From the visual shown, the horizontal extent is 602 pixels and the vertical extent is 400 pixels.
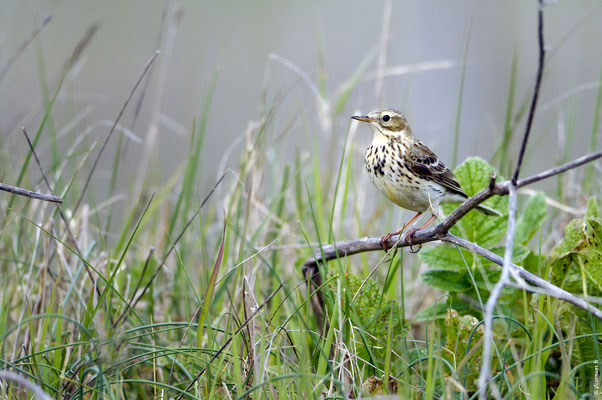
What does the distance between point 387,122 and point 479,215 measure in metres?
0.85

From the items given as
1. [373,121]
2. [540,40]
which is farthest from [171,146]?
[540,40]

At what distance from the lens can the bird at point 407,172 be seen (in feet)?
11.3

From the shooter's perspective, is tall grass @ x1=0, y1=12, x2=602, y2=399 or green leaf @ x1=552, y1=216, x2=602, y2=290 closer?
tall grass @ x1=0, y1=12, x2=602, y2=399

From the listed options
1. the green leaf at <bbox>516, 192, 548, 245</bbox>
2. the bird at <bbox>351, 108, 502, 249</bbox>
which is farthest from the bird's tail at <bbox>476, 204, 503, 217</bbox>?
the green leaf at <bbox>516, 192, 548, 245</bbox>

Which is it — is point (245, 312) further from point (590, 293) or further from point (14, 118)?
point (14, 118)

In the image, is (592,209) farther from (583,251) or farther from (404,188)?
(404,188)

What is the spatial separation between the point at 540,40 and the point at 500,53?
8.59 m

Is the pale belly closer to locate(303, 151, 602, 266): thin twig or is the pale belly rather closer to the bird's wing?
the bird's wing

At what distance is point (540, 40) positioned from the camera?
1.85 meters

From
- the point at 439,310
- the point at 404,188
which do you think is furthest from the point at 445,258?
the point at 404,188

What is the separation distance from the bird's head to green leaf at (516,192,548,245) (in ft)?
2.77

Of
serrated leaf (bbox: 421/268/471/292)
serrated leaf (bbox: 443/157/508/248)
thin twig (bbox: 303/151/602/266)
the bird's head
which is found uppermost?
the bird's head

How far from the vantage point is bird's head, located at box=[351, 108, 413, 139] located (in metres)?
3.85

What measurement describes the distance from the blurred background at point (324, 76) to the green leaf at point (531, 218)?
2.91ft
